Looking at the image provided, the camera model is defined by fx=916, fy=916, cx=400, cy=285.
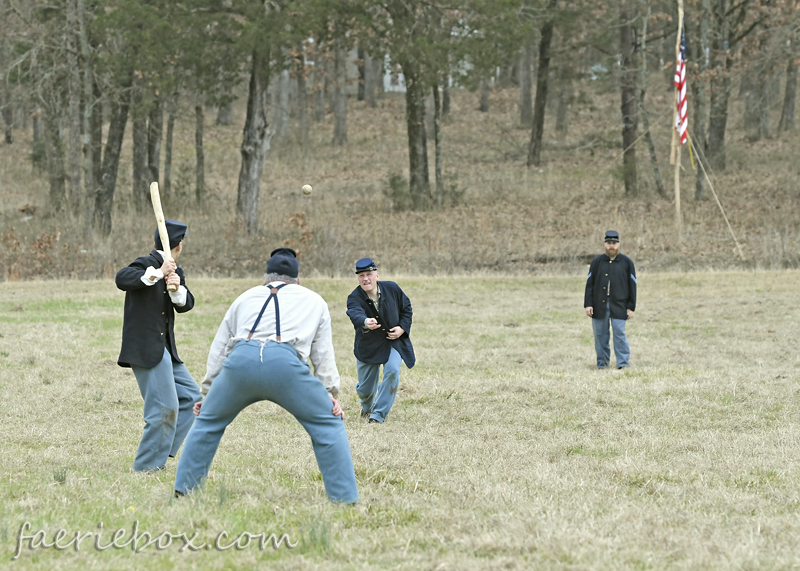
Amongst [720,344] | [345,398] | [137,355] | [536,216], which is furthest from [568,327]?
[536,216]

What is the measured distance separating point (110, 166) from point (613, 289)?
22.0m

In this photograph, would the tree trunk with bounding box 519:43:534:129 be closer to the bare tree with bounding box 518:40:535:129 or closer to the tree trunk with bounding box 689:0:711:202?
the bare tree with bounding box 518:40:535:129

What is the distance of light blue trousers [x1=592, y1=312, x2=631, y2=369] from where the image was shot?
12.8 m

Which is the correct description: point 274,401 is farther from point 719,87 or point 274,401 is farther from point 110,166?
point 719,87

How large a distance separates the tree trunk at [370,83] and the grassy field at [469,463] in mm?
41700

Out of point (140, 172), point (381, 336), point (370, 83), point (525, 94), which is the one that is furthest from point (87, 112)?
point (370, 83)

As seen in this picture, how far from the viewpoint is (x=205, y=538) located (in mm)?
4871

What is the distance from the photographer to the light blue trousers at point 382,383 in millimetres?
9359

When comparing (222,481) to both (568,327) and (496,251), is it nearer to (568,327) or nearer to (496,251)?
(568,327)

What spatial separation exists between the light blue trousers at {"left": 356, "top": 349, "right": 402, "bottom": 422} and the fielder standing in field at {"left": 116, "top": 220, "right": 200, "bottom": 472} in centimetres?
289

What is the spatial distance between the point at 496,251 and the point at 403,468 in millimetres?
21230

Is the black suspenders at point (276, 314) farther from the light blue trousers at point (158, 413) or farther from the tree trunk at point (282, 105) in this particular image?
the tree trunk at point (282, 105)

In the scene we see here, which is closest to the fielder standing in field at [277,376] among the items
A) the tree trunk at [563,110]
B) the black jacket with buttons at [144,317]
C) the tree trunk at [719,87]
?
the black jacket with buttons at [144,317]

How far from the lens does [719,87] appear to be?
34.3m
